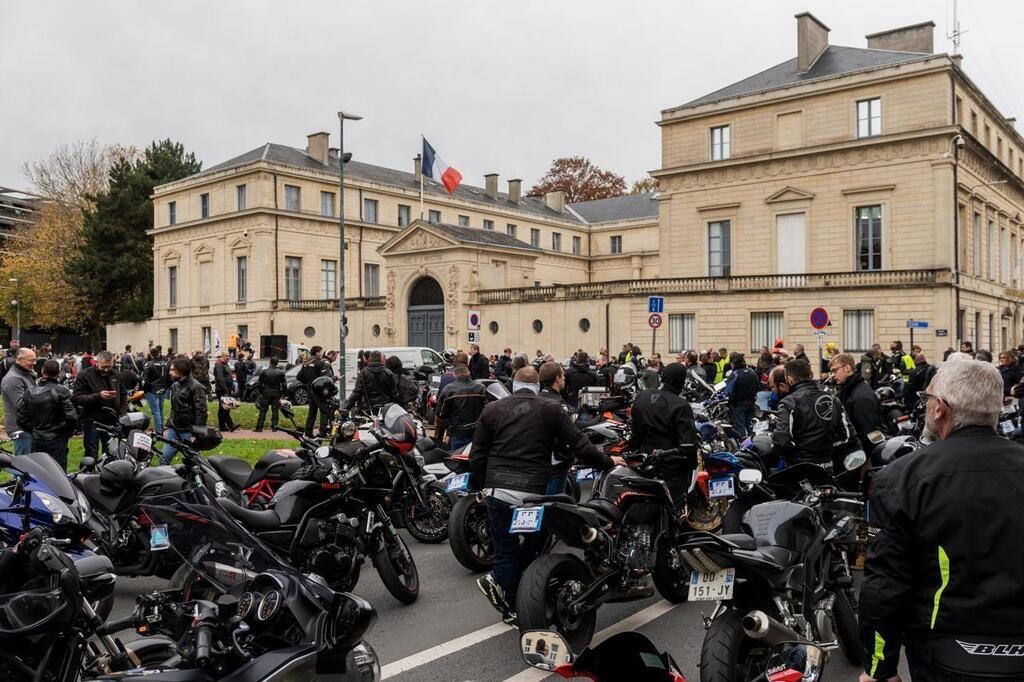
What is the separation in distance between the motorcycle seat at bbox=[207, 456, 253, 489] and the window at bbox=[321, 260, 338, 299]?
4801 cm

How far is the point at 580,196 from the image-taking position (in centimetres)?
7631

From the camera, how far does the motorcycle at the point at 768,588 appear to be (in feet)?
13.6

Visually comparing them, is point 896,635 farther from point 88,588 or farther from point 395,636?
point 395,636

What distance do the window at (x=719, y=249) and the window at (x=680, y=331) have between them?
4.30m

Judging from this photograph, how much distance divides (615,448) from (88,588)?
6822mm

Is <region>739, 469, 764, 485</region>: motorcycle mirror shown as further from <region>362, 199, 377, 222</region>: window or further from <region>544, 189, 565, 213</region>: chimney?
<region>544, 189, 565, 213</region>: chimney

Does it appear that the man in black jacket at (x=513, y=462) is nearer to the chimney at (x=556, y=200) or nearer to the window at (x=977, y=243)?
the window at (x=977, y=243)

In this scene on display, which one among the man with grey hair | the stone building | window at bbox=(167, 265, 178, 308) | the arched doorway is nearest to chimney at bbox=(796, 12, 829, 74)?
the stone building

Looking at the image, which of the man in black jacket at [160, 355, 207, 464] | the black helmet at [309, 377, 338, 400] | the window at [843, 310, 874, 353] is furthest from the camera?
the window at [843, 310, 874, 353]

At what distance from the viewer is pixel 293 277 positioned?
5366cm

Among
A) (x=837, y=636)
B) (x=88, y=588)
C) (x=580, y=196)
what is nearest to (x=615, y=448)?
(x=837, y=636)

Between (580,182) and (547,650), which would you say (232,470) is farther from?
(580,182)

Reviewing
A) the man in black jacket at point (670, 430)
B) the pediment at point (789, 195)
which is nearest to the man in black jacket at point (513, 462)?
the man in black jacket at point (670, 430)

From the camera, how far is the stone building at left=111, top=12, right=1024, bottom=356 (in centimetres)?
3497
